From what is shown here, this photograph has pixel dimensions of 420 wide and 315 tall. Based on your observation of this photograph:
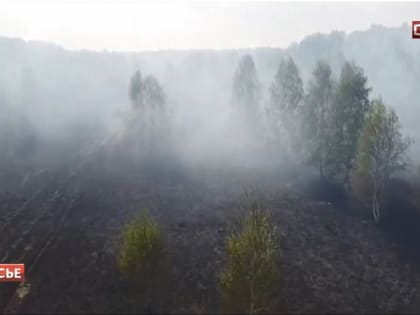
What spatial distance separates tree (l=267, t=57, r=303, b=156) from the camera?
192ft

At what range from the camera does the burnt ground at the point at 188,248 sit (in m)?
25.8

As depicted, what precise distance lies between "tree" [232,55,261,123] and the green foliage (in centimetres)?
5002

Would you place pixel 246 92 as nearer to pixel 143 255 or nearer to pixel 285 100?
pixel 285 100

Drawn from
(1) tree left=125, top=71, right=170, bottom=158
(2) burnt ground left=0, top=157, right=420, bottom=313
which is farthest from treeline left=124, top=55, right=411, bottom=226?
(2) burnt ground left=0, top=157, right=420, bottom=313

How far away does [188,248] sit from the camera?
1277 inches

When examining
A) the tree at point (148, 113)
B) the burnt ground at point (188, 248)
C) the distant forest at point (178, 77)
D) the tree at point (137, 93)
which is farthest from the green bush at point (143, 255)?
the distant forest at point (178, 77)

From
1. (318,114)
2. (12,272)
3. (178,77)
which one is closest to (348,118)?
(318,114)

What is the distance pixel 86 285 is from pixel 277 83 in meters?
45.9

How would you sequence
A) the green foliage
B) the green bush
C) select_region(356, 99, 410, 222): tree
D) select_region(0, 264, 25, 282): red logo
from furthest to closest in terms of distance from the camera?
select_region(356, 99, 410, 222): tree < select_region(0, 264, 25, 282): red logo < the green bush < the green foliage

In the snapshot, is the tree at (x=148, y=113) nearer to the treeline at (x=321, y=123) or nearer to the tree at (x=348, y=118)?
the treeline at (x=321, y=123)

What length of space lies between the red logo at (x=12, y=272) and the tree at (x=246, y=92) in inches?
1869

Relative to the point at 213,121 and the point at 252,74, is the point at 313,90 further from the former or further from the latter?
the point at 213,121

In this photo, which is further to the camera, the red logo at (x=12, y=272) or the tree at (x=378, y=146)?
the tree at (x=378, y=146)

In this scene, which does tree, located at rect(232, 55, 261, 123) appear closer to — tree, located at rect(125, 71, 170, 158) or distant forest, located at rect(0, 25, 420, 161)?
tree, located at rect(125, 71, 170, 158)
